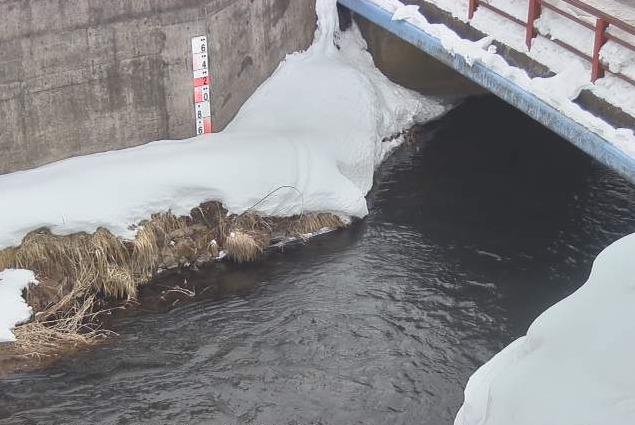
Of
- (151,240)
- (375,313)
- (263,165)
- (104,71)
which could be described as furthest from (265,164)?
(375,313)

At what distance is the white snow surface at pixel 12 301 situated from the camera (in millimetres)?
12016

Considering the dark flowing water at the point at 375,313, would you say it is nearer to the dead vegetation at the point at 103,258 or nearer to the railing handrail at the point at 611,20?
the dead vegetation at the point at 103,258

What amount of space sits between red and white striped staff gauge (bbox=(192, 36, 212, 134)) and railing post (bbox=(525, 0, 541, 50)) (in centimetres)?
481

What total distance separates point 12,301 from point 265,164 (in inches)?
159

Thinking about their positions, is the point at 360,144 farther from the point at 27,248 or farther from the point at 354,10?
the point at 27,248

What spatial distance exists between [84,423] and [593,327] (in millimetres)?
5980

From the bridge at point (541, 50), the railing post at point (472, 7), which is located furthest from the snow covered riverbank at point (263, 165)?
the railing post at point (472, 7)

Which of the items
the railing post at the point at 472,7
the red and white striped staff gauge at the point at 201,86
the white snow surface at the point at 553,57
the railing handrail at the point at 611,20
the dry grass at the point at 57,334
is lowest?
the dry grass at the point at 57,334

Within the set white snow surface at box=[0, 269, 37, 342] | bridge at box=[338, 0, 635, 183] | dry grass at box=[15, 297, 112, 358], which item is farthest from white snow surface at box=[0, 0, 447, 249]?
bridge at box=[338, 0, 635, 183]

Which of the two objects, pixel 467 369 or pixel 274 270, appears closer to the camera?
pixel 467 369

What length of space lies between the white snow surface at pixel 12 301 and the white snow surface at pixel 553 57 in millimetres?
6431

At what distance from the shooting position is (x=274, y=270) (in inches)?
537

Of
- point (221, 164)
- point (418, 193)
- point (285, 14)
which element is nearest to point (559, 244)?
point (418, 193)

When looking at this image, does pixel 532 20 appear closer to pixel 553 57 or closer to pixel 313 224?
pixel 553 57
